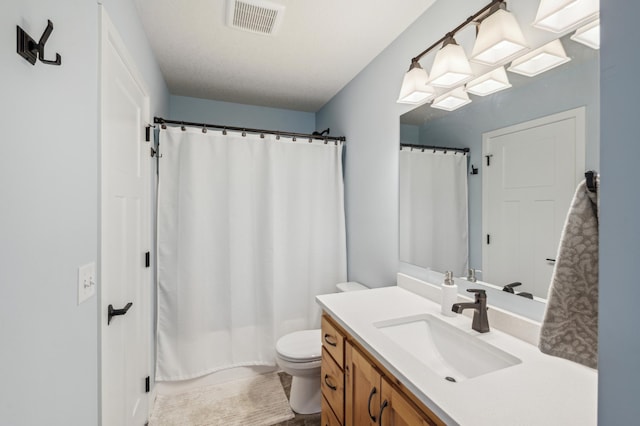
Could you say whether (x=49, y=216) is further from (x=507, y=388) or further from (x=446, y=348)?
(x=446, y=348)

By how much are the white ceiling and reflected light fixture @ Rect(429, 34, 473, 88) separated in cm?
40

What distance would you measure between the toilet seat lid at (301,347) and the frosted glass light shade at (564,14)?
1.96 metres

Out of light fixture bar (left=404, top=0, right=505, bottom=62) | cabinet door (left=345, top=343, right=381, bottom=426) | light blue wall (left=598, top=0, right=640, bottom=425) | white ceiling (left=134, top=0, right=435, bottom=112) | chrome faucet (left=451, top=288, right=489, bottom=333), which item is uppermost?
white ceiling (left=134, top=0, right=435, bottom=112)

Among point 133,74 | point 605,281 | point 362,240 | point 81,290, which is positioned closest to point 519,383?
point 605,281

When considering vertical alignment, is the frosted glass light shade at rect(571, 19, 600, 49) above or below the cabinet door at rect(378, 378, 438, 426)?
above

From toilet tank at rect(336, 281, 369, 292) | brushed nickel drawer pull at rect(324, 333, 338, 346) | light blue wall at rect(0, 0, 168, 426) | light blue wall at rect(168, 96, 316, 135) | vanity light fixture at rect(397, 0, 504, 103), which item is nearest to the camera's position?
light blue wall at rect(0, 0, 168, 426)

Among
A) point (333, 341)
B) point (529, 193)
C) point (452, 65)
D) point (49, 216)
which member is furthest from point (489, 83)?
point (49, 216)

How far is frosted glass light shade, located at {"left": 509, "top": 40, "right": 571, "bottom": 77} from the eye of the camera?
1.02 m

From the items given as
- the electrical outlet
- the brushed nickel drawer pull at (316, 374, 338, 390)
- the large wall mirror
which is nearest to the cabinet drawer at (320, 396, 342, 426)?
the brushed nickel drawer pull at (316, 374, 338, 390)

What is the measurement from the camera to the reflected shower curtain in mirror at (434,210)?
4.78ft

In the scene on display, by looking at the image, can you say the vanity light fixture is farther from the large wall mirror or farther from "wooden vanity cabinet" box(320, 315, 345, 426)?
"wooden vanity cabinet" box(320, 315, 345, 426)

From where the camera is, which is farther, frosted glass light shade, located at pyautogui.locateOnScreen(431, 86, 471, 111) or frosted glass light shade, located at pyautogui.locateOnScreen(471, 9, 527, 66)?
frosted glass light shade, located at pyautogui.locateOnScreen(431, 86, 471, 111)

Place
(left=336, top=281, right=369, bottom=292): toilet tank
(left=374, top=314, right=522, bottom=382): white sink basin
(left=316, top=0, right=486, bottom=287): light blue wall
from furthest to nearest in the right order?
(left=336, top=281, right=369, bottom=292): toilet tank
(left=316, top=0, right=486, bottom=287): light blue wall
(left=374, top=314, right=522, bottom=382): white sink basin

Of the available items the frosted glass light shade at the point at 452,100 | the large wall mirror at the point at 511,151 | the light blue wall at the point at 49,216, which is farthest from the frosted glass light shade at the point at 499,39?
the light blue wall at the point at 49,216
